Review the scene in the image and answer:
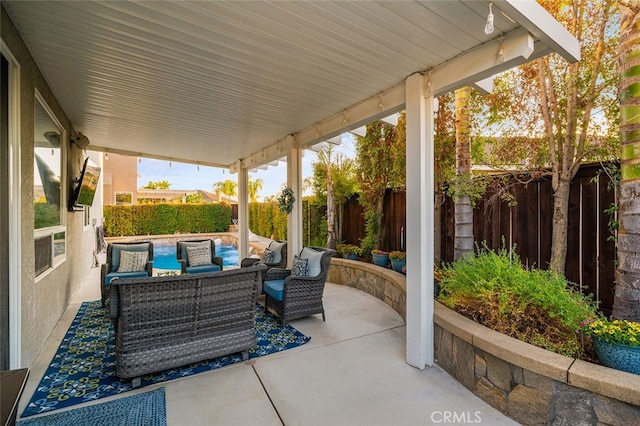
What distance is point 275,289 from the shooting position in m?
4.18

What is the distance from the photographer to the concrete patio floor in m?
2.28

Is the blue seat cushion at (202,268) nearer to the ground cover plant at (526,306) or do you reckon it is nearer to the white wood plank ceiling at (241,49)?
the white wood plank ceiling at (241,49)

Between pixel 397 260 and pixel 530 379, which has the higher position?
pixel 397 260

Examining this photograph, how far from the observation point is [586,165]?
345cm

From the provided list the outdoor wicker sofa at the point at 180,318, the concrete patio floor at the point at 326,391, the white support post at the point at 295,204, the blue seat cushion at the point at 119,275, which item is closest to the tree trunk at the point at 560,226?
the concrete patio floor at the point at 326,391

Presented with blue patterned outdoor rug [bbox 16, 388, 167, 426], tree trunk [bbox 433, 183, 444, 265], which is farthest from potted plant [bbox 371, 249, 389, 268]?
blue patterned outdoor rug [bbox 16, 388, 167, 426]

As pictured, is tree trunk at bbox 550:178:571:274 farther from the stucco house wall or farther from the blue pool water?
the blue pool water

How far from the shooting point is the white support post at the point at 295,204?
580 cm

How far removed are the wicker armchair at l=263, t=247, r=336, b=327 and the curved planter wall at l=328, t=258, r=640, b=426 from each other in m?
Answer: 1.67

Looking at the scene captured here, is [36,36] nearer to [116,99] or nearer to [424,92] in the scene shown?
[116,99]

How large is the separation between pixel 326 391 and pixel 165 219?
53.3 feet

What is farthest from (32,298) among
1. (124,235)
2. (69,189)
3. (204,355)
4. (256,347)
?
(124,235)

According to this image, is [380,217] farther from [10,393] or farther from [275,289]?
[10,393]

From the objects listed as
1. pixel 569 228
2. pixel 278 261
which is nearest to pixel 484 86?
pixel 569 228
